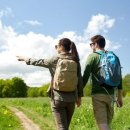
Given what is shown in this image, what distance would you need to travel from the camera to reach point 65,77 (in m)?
8.42

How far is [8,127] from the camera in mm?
15445

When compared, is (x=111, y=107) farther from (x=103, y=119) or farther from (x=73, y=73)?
(x=73, y=73)

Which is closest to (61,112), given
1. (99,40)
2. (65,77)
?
(65,77)

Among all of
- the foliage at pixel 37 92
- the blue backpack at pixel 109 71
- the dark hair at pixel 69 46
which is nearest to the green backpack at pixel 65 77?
the dark hair at pixel 69 46

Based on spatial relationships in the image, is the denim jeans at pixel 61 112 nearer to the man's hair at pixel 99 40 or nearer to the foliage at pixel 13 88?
the man's hair at pixel 99 40

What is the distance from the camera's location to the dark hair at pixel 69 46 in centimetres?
848

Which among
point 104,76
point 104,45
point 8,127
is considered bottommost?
point 8,127

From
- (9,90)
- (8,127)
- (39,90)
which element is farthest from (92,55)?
(39,90)

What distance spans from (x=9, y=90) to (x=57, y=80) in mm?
126677

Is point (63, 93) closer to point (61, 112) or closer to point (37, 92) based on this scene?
point (61, 112)

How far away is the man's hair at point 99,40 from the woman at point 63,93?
15.5 inches

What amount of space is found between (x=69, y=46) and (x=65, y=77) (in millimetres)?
576

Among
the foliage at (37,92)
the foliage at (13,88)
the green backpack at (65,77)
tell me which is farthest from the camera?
→ the foliage at (37,92)

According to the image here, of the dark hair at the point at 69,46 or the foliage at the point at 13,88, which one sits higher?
the foliage at the point at 13,88
